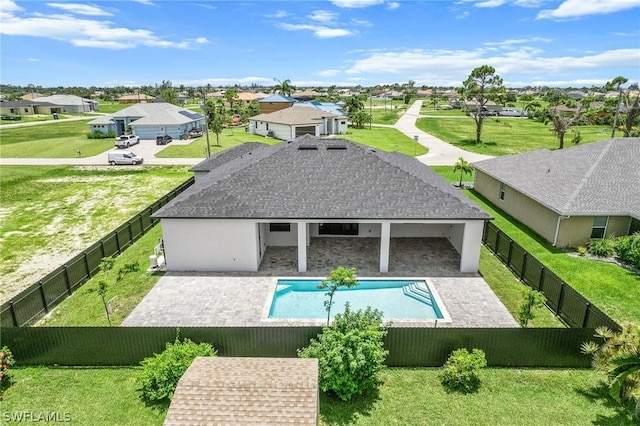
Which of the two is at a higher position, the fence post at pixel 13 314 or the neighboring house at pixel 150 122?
the neighboring house at pixel 150 122

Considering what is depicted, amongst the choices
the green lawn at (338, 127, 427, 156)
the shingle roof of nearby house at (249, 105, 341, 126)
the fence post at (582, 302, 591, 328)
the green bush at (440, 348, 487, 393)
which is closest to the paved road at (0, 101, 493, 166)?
the green lawn at (338, 127, 427, 156)

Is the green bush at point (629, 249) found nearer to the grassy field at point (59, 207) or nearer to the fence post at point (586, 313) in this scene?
the fence post at point (586, 313)

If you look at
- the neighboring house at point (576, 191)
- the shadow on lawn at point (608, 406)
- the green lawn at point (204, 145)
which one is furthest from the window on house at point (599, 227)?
the green lawn at point (204, 145)

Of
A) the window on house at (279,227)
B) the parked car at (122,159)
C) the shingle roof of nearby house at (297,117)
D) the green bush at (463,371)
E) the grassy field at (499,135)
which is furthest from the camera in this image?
the shingle roof of nearby house at (297,117)

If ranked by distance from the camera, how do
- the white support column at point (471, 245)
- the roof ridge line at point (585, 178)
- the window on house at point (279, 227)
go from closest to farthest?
the white support column at point (471, 245)
the roof ridge line at point (585, 178)
the window on house at point (279, 227)

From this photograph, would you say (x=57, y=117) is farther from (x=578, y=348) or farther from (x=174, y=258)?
(x=578, y=348)

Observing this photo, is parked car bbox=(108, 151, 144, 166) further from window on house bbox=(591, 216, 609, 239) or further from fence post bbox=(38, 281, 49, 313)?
window on house bbox=(591, 216, 609, 239)
